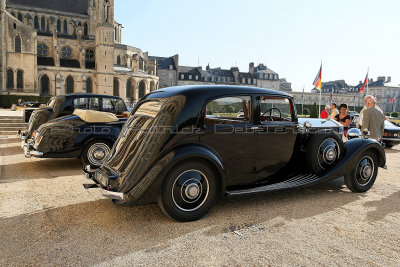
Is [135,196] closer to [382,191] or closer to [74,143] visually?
[74,143]

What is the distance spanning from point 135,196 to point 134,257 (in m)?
0.74

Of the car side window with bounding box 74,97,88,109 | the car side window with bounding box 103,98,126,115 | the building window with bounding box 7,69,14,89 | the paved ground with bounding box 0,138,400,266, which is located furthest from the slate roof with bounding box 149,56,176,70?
the paved ground with bounding box 0,138,400,266

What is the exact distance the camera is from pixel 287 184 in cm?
426

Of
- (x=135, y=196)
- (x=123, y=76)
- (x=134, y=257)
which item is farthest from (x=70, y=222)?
(x=123, y=76)

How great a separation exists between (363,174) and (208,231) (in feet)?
10.6

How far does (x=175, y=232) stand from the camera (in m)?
3.21

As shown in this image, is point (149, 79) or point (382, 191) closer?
point (382, 191)

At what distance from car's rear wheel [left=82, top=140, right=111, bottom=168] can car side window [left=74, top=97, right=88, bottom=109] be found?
220 cm

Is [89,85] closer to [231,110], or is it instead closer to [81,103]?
[81,103]

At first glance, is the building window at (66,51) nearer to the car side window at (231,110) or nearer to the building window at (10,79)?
the building window at (10,79)

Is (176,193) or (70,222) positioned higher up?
(176,193)

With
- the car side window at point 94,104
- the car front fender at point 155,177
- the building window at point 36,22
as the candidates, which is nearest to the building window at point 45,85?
the building window at point 36,22

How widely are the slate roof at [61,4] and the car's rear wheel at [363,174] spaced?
54991mm

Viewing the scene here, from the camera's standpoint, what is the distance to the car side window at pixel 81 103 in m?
8.05
